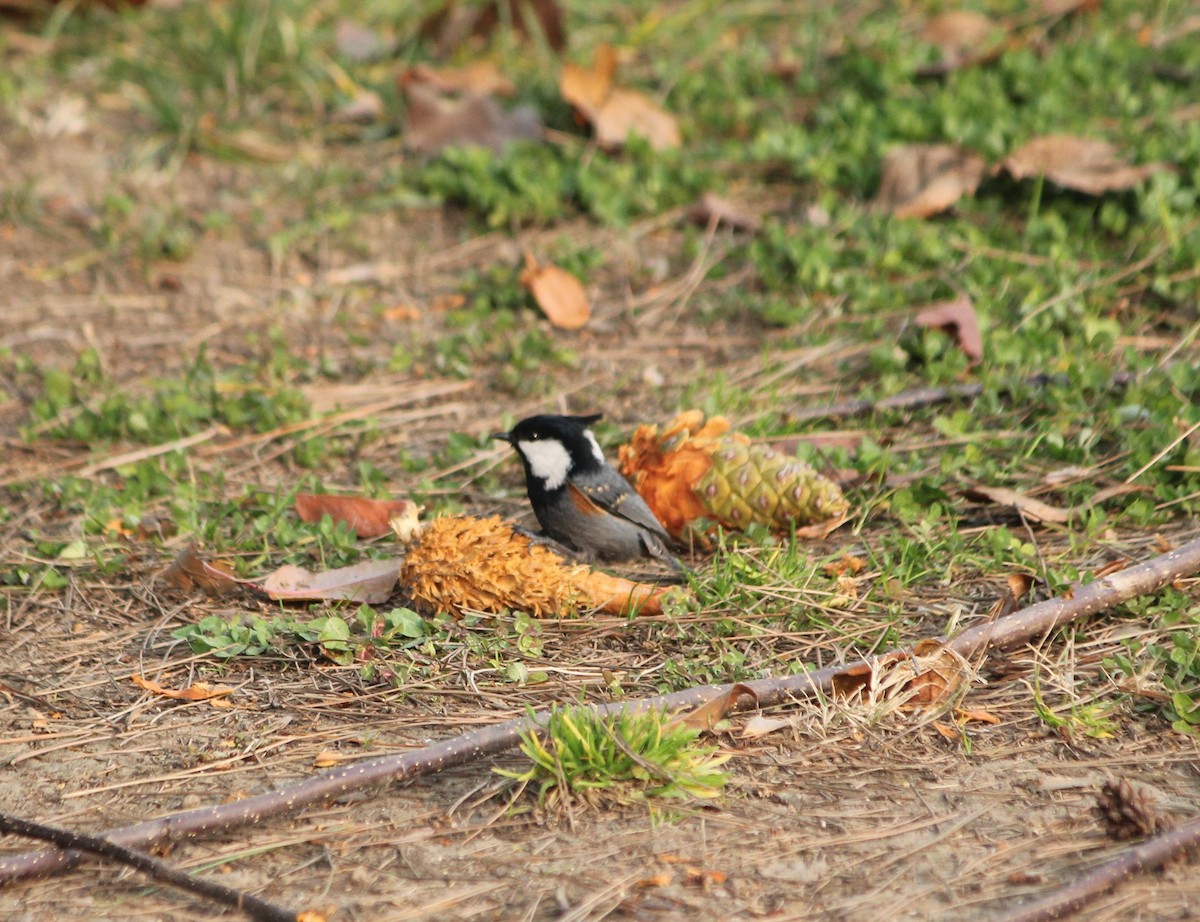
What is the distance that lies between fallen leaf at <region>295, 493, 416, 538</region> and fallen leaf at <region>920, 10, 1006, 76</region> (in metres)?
3.77

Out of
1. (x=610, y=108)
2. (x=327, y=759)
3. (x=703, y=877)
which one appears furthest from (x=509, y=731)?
(x=610, y=108)

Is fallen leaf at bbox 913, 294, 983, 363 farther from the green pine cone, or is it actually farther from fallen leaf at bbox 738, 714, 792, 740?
fallen leaf at bbox 738, 714, 792, 740

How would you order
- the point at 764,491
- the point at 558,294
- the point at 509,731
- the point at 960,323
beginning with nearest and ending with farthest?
the point at 509,731 → the point at 764,491 → the point at 960,323 → the point at 558,294

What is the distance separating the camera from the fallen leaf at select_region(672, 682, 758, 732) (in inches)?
107

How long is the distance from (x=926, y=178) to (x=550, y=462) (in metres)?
2.58

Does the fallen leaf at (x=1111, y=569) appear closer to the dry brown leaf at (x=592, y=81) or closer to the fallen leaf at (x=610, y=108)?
the fallen leaf at (x=610, y=108)

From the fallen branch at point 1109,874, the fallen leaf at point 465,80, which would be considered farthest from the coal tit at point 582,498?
the fallen leaf at point 465,80

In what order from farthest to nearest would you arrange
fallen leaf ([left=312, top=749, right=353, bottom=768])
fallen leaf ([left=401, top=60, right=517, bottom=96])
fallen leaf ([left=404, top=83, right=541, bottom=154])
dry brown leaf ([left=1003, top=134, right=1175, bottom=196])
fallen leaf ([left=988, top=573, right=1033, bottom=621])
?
fallen leaf ([left=401, top=60, right=517, bottom=96]), fallen leaf ([left=404, top=83, right=541, bottom=154]), dry brown leaf ([left=1003, top=134, right=1175, bottom=196]), fallen leaf ([left=988, top=573, right=1033, bottom=621]), fallen leaf ([left=312, top=749, right=353, bottom=768])

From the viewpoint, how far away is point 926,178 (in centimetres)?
540

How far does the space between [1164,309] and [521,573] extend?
9.39 feet

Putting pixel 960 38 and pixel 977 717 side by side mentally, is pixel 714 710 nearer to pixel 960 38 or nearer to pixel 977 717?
pixel 977 717

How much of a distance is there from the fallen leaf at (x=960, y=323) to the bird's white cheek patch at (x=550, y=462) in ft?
5.25

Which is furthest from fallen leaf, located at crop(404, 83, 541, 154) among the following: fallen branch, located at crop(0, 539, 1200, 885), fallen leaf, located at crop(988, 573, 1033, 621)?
fallen branch, located at crop(0, 539, 1200, 885)

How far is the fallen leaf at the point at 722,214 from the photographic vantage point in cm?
549
